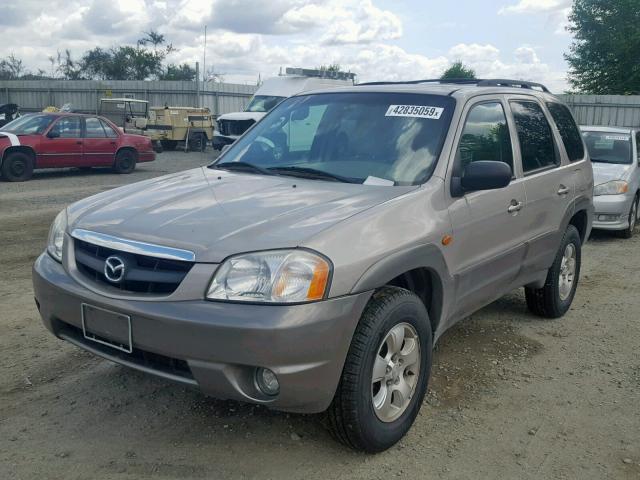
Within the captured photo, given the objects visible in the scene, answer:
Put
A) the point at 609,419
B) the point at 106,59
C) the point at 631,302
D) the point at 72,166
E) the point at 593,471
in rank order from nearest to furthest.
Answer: the point at 593,471, the point at 609,419, the point at 631,302, the point at 72,166, the point at 106,59

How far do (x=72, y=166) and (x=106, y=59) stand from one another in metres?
41.8

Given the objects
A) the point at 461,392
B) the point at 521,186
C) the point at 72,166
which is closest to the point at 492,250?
the point at 521,186

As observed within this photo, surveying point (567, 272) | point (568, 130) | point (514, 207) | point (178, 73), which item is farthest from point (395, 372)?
point (178, 73)

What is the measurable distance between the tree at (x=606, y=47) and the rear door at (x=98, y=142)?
28.4m

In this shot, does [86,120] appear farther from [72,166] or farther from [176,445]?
[176,445]

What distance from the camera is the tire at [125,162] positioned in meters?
16.3

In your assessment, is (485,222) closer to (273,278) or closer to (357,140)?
(357,140)

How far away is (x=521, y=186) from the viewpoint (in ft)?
14.6

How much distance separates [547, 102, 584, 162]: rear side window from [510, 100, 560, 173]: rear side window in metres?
0.27

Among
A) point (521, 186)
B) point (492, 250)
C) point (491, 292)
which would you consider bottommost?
point (491, 292)

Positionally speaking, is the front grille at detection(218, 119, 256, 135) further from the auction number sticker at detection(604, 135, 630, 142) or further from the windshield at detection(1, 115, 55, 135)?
the auction number sticker at detection(604, 135, 630, 142)

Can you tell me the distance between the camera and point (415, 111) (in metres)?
4.03

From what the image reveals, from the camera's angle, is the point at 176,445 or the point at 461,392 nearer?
the point at 176,445

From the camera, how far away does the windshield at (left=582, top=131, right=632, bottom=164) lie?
9.91 meters
